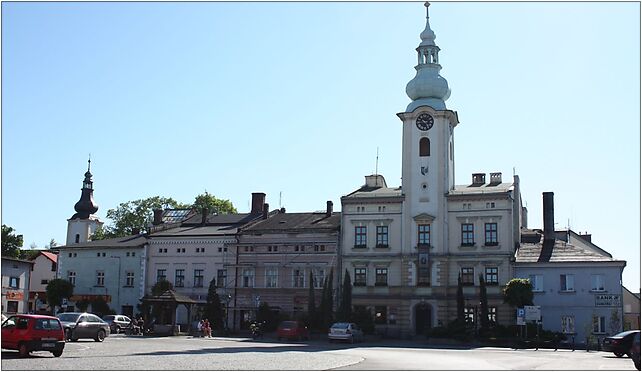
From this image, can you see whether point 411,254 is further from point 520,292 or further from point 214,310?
point 214,310

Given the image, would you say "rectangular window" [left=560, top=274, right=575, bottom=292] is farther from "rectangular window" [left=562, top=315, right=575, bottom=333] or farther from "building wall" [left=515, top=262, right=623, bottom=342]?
"rectangular window" [left=562, top=315, right=575, bottom=333]

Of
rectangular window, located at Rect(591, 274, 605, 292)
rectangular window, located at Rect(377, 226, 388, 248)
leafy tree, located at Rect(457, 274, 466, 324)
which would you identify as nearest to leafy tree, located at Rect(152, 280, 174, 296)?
rectangular window, located at Rect(377, 226, 388, 248)

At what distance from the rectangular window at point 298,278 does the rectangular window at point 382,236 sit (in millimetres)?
6604

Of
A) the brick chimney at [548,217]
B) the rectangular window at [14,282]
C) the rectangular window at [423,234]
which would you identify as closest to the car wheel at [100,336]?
the rectangular window at [423,234]

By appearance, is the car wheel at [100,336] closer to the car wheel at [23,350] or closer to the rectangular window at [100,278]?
the car wheel at [23,350]

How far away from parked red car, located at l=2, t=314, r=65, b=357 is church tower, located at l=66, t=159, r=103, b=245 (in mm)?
67536

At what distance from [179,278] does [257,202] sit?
36.2 feet

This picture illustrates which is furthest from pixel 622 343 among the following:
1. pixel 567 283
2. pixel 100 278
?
pixel 100 278

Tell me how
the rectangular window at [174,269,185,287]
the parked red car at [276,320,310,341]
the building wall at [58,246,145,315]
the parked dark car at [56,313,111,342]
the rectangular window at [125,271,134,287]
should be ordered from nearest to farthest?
the parked dark car at [56,313,111,342]
the parked red car at [276,320,310,341]
the rectangular window at [174,269,185,287]
the building wall at [58,246,145,315]
the rectangular window at [125,271,134,287]

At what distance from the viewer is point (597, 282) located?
53219mm

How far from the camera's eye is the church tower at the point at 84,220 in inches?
3625

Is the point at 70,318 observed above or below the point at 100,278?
below

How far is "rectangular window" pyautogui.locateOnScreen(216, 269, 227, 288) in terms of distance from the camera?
63578mm

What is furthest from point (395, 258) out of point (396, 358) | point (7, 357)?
point (7, 357)
